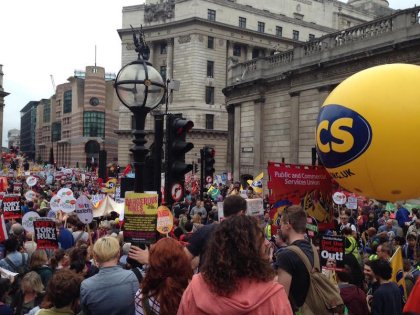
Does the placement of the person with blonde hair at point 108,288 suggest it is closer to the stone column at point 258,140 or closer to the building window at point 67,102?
the stone column at point 258,140

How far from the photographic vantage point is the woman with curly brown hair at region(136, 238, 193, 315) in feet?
13.1

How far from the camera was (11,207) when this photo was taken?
12.9 m

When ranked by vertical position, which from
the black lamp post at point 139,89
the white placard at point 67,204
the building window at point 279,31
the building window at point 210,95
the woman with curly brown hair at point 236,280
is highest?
the building window at point 279,31

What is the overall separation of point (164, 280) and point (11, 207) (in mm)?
10052

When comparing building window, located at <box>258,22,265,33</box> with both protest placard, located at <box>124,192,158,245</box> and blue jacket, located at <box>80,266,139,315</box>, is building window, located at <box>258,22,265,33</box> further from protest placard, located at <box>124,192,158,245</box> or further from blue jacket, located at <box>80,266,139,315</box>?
blue jacket, located at <box>80,266,139,315</box>

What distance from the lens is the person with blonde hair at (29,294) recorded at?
5.88m

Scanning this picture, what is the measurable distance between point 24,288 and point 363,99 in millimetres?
4484

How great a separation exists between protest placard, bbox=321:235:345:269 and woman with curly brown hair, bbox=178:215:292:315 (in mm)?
4352

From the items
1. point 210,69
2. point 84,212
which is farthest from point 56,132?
point 84,212

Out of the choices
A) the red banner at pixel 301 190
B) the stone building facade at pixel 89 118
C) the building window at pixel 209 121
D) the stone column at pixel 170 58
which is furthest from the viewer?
the stone building facade at pixel 89 118

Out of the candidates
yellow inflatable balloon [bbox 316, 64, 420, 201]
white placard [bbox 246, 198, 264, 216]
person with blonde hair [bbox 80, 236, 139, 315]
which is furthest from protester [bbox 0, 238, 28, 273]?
yellow inflatable balloon [bbox 316, 64, 420, 201]

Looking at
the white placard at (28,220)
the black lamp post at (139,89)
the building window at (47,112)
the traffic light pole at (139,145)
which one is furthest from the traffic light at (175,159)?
the building window at (47,112)

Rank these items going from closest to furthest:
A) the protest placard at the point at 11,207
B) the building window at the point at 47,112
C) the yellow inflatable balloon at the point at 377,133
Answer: the yellow inflatable balloon at the point at 377,133, the protest placard at the point at 11,207, the building window at the point at 47,112

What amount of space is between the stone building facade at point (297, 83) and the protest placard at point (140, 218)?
19.7 metres
